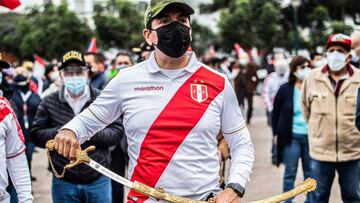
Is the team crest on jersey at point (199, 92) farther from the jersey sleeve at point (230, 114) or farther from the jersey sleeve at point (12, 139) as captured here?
the jersey sleeve at point (12, 139)

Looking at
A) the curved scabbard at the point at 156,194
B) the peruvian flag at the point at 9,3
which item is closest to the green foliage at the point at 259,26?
the peruvian flag at the point at 9,3

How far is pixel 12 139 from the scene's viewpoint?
12.7 ft

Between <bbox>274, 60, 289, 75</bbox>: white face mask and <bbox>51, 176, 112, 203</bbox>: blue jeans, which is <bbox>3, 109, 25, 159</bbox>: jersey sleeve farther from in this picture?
<bbox>274, 60, 289, 75</bbox>: white face mask

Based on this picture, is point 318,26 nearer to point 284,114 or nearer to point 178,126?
point 284,114

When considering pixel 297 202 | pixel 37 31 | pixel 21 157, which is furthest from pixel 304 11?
pixel 21 157

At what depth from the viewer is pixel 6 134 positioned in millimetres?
3844

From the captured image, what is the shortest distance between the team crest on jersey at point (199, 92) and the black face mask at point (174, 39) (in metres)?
0.19

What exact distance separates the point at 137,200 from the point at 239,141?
0.58 meters

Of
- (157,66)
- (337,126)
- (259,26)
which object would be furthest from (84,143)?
(259,26)

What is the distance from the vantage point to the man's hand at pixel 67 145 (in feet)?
9.63

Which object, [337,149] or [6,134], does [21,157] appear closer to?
[6,134]

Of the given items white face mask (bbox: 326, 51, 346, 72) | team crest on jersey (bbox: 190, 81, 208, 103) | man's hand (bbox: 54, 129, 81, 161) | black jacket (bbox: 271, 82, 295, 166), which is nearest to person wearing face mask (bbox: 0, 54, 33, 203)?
man's hand (bbox: 54, 129, 81, 161)

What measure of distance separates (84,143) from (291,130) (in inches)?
130

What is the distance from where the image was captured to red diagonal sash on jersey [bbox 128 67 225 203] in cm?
306
